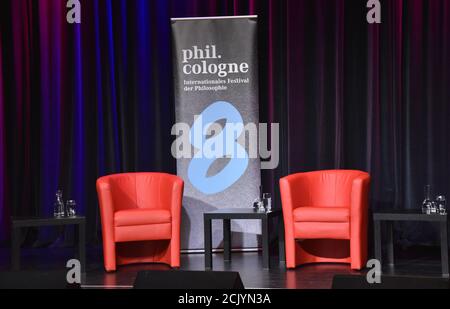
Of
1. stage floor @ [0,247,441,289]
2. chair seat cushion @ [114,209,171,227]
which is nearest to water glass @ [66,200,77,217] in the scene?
chair seat cushion @ [114,209,171,227]

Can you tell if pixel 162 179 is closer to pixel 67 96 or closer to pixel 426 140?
pixel 67 96

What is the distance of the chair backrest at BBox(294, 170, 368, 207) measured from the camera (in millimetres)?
5766

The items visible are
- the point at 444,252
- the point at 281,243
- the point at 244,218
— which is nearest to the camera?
the point at 444,252

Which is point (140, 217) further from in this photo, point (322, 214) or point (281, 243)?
point (322, 214)

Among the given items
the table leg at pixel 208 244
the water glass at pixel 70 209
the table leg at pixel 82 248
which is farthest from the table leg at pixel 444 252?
the water glass at pixel 70 209

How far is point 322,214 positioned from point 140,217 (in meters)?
1.40

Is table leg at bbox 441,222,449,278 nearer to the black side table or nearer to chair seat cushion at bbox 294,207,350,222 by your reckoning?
chair seat cushion at bbox 294,207,350,222

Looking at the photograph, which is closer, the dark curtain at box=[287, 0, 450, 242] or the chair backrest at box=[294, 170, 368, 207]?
the chair backrest at box=[294, 170, 368, 207]

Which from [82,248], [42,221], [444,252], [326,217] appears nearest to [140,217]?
[82,248]

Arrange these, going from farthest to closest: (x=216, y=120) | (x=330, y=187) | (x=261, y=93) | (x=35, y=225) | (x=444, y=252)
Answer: (x=261, y=93) → (x=216, y=120) → (x=330, y=187) → (x=35, y=225) → (x=444, y=252)

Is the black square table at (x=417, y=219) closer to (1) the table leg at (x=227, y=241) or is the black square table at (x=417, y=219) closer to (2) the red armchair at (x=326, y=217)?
(2) the red armchair at (x=326, y=217)

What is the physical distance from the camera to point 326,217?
209 inches
